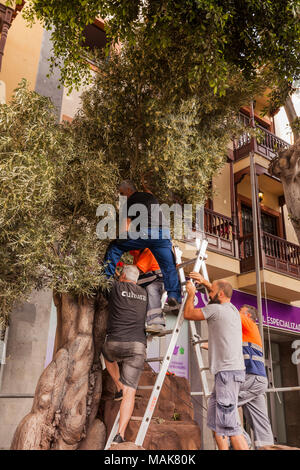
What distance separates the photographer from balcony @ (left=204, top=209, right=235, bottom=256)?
1245 centimetres

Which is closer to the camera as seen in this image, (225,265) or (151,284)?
(151,284)

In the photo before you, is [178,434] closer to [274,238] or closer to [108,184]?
[108,184]

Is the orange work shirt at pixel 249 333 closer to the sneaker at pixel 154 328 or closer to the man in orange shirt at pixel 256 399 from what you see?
the man in orange shirt at pixel 256 399

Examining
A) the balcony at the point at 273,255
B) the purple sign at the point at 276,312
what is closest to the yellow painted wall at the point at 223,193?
the balcony at the point at 273,255

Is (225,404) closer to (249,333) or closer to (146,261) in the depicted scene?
(249,333)

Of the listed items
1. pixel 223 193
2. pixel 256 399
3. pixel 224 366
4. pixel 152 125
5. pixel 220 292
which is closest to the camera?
pixel 224 366

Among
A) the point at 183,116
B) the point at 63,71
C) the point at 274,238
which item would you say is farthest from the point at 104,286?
the point at 274,238

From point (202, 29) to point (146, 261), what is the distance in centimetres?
327

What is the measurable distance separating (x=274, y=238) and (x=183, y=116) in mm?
8870

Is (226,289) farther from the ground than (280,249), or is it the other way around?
(280,249)

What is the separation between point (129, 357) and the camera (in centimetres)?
455

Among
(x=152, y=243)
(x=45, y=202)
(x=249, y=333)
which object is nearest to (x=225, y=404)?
(x=249, y=333)

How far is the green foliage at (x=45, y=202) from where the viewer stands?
14.6 ft

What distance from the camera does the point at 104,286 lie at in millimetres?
4848
